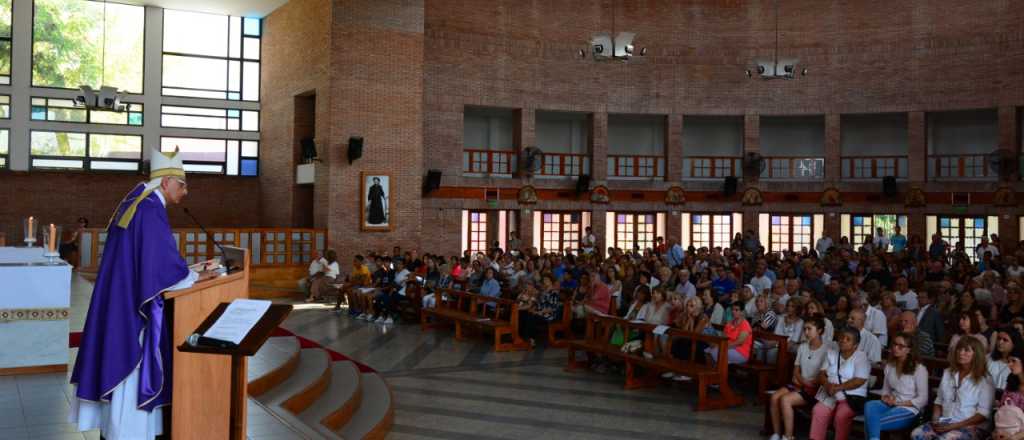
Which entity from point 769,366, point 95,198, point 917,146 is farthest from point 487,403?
point 917,146

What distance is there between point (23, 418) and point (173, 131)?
18.9 metres

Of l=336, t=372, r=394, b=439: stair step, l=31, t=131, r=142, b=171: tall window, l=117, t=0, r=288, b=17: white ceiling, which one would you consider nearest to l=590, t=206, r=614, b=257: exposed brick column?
l=117, t=0, r=288, b=17: white ceiling

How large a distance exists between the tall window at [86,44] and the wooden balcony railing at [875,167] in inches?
821

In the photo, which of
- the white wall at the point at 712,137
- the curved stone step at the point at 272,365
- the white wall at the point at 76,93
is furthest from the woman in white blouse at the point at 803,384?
the white wall at the point at 712,137

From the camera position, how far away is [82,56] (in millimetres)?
21969

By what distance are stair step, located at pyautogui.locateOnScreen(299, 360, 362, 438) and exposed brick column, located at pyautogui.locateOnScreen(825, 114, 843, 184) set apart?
64.4 ft

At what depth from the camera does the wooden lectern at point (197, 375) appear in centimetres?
393

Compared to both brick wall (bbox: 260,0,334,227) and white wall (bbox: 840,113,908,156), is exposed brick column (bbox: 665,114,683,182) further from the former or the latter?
brick wall (bbox: 260,0,334,227)

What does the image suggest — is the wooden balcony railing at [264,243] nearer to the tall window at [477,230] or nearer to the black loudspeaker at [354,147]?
the black loudspeaker at [354,147]

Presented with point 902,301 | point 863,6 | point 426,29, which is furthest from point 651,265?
point 863,6

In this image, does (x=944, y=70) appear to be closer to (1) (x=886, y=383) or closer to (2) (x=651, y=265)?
(2) (x=651, y=265)

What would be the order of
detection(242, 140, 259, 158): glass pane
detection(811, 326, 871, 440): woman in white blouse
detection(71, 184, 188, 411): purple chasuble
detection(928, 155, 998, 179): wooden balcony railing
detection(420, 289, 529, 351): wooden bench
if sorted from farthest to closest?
detection(928, 155, 998, 179): wooden balcony railing < detection(242, 140, 259, 158): glass pane < detection(420, 289, 529, 351): wooden bench < detection(811, 326, 871, 440): woman in white blouse < detection(71, 184, 188, 411): purple chasuble

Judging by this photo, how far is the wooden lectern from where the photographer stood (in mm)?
3928

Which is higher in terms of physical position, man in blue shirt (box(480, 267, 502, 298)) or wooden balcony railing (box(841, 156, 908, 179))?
wooden balcony railing (box(841, 156, 908, 179))
